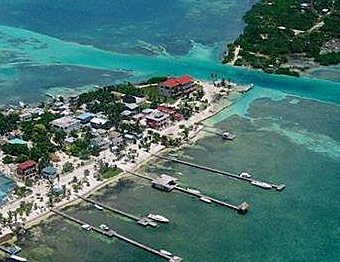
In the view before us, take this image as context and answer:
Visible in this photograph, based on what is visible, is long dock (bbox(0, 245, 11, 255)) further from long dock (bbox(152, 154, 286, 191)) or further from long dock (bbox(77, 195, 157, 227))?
long dock (bbox(152, 154, 286, 191))

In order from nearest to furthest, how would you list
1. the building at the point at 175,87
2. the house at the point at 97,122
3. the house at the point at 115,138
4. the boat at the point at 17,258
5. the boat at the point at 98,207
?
the boat at the point at 17,258 → the boat at the point at 98,207 → the house at the point at 115,138 → the house at the point at 97,122 → the building at the point at 175,87

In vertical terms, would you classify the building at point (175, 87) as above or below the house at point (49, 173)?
above

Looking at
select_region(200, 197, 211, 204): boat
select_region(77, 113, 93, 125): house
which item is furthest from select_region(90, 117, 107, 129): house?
select_region(200, 197, 211, 204): boat

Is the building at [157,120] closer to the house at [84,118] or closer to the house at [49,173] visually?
the house at [84,118]

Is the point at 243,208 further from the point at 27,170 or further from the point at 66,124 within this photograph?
the point at 66,124

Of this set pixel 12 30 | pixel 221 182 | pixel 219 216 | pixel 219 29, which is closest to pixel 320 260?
pixel 219 216

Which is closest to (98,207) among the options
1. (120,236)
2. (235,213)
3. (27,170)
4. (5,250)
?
(120,236)

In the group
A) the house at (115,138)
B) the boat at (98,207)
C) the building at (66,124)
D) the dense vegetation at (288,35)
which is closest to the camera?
the boat at (98,207)

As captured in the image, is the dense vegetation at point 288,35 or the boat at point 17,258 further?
the dense vegetation at point 288,35

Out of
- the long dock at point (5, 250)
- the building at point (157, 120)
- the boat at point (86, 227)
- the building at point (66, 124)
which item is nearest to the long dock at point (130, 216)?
the boat at point (86, 227)
